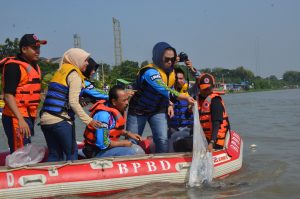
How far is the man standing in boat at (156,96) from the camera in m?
5.43

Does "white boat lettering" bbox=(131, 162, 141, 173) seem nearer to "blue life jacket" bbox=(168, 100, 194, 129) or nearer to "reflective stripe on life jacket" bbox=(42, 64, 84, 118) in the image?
"reflective stripe on life jacket" bbox=(42, 64, 84, 118)

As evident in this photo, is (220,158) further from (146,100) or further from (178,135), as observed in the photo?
(146,100)

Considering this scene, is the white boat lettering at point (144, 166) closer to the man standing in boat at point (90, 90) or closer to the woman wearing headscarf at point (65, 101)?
the woman wearing headscarf at point (65, 101)

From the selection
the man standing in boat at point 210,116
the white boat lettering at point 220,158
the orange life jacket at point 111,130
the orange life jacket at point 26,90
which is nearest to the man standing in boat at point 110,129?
the orange life jacket at point 111,130

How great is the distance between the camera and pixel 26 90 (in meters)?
4.68

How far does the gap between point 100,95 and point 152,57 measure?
83cm

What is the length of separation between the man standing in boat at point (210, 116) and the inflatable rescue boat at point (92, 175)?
1.20ft

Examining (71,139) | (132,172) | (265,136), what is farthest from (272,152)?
(71,139)

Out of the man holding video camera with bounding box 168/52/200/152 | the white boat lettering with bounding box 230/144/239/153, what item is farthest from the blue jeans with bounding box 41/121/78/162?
the white boat lettering with bounding box 230/144/239/153

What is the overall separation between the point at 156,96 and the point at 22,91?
170cm

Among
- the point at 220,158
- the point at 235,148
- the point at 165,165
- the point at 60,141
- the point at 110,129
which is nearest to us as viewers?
the point at 60,141

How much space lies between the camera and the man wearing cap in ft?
14.7

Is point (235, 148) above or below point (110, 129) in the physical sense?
below

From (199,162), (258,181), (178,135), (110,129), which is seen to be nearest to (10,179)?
(110,129)
